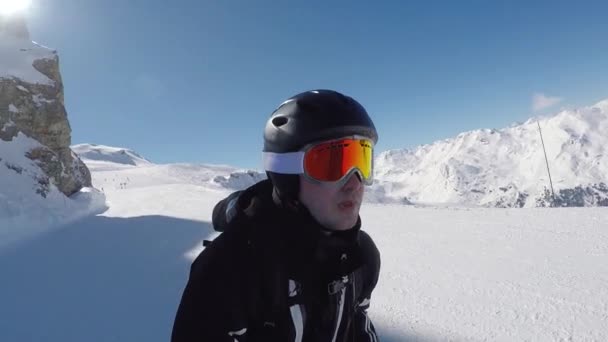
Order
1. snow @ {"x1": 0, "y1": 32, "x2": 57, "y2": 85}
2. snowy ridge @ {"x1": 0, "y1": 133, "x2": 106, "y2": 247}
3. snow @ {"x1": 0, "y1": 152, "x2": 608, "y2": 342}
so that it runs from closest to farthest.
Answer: snow @ {"x1": 0, "y1": 152, "x2": 608, "y2": 342}, snowy ridge @ {"x1": 0, "y1": 133, "x2": 106, "y2": 247}, snow @ {"x1": 0, "y1": 32, "x2": 57, "y2": 85}

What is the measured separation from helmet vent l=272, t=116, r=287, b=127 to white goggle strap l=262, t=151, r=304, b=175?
19cm

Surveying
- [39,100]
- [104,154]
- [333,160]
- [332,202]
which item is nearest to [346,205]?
[332,202]

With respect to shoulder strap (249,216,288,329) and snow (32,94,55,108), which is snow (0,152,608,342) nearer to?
shoulder strap (249,216,288,329)

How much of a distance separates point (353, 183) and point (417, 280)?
12.4 feet

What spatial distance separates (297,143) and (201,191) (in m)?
17.4

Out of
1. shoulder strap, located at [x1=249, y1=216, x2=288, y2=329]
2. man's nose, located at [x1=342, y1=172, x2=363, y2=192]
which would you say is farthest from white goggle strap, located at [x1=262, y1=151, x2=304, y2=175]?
shoulder strap, located at [x1=249, y1=216, x2=288, y2=329]

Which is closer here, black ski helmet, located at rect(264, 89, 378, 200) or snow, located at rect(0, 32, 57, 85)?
black ski helmet, located at rect(264, 89, 378, 200)

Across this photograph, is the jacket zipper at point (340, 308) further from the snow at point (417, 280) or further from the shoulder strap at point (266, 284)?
the snow at point (417, 280)

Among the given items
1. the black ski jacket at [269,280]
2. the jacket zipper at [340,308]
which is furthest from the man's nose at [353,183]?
the jacket zipper at [340,308]

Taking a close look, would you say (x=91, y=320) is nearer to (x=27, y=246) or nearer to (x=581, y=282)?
(x=27, y=246)

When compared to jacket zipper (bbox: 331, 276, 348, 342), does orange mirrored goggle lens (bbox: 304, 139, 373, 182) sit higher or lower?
higher

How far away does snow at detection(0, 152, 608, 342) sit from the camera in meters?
3.76

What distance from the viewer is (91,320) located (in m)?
4.15

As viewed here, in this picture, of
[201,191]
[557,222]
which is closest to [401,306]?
[557,222]
